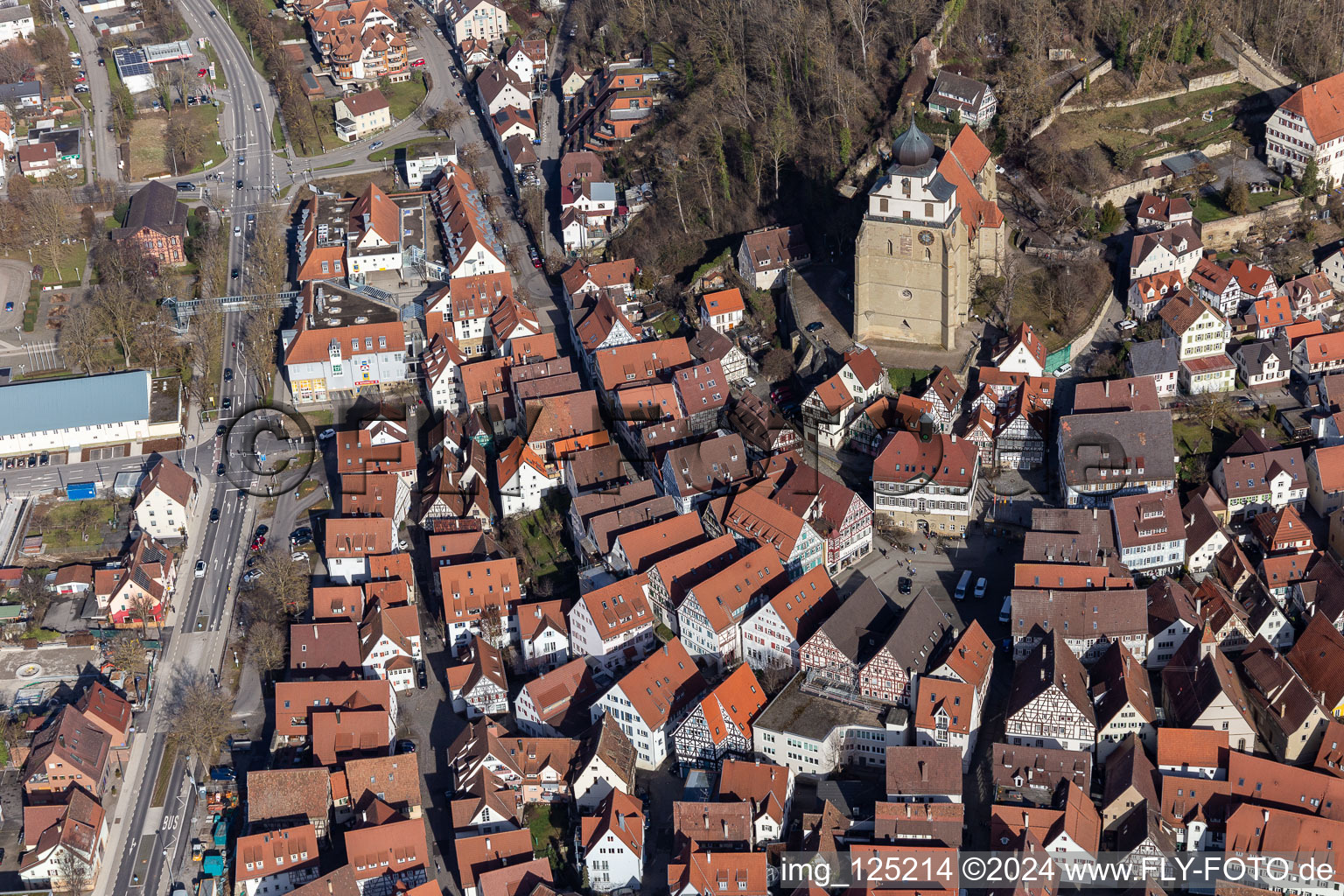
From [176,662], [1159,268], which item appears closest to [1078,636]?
[1159,268]

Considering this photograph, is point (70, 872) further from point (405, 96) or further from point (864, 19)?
point (405, 96)

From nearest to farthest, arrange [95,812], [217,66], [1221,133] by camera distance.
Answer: [95,812], [1221,133], [217,66]

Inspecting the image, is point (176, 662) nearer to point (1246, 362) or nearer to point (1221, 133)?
point (1246, 362)

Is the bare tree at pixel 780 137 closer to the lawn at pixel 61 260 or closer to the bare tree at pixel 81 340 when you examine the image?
the bare tree at pixel 81 340

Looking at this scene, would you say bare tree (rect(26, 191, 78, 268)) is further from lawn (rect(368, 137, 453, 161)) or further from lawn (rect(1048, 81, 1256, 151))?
lawn (rect(1048, 81, 1256, 151))

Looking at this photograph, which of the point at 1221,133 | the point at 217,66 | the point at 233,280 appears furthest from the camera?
the point at 217,66

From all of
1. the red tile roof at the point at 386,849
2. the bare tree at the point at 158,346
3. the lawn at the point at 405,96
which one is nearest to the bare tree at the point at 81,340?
the bare tree at the point at 158,346
